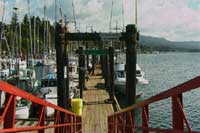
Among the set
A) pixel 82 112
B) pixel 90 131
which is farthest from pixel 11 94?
pixel 82 112

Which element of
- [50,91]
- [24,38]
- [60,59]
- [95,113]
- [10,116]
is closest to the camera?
[10,116]

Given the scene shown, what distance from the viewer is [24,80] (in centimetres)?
3678

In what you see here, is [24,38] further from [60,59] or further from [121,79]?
A: [60,59]

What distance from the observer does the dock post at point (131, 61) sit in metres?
12.7

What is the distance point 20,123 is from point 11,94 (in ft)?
41.9

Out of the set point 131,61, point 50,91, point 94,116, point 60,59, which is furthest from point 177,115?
point 50,91

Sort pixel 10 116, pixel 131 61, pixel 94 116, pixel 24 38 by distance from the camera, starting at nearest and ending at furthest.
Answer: pixel 10 116
pixel 131 61
pixel 94 116
pixel 24 38

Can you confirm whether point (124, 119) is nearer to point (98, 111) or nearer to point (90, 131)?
point (90, 131)

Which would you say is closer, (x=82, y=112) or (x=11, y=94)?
(x=11, y=94)

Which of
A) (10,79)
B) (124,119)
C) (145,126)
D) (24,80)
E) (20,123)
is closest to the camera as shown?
(145,126)

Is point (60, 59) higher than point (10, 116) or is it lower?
higher

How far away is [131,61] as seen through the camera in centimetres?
1270

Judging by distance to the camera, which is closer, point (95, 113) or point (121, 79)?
point (95, 113)

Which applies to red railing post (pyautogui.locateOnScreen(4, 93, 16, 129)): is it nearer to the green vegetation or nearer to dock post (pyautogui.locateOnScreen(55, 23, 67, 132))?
dock post (pyautogui.locateOnScreen(55, 23, 67, 132))
